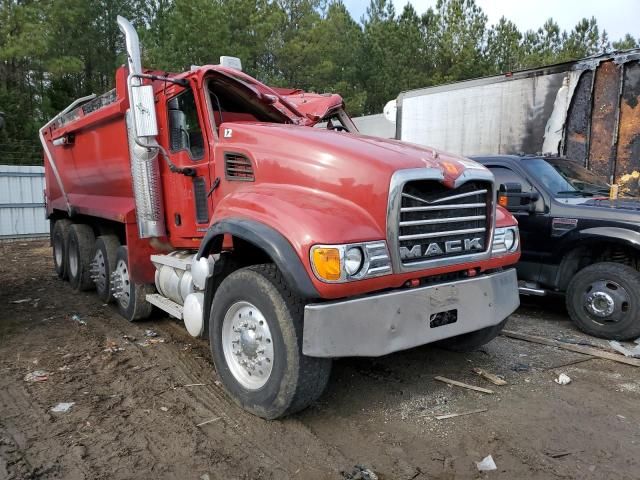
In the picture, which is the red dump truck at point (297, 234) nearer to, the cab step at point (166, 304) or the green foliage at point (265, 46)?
the cab step at point (166, 304)

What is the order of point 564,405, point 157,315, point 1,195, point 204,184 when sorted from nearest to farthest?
point 564,405 → point 204,184 → point 157,315 → point 1,195

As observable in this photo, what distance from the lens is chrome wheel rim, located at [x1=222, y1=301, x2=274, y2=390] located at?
3.56m

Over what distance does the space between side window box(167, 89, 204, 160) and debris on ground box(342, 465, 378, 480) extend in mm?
3013

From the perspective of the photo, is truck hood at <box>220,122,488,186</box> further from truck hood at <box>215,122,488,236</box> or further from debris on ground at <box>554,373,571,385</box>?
debris on ground at <box>554,373,571,385</box>

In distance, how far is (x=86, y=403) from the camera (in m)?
3.90

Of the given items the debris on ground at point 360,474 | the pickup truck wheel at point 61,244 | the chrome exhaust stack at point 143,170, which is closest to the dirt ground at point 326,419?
the debris on ground at point 360,474

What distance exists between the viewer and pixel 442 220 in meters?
3.66

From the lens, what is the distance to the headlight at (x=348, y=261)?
10.2 feet

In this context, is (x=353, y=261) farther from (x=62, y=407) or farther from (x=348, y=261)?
(x=62, y=407)

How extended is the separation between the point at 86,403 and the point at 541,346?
13.4ft

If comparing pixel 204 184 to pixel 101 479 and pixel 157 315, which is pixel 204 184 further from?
pixel 101 479

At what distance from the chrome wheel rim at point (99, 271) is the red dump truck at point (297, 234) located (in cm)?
148

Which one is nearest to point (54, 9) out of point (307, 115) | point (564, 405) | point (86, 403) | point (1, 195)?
point (1, 195)

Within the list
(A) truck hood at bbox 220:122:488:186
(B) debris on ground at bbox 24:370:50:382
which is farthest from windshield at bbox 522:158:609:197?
(B) debris on ground at bbox 24:370:50:382
